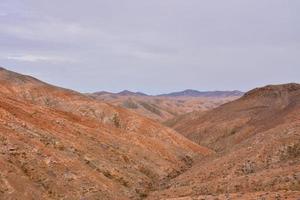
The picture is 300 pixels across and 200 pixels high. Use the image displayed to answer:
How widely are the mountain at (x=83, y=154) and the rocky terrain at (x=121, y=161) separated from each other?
10 centimetres

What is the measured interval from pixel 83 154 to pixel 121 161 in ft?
19.0

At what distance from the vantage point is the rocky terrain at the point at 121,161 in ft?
139

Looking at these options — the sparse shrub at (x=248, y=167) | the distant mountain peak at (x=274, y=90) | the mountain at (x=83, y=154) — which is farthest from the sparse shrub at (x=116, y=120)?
the distant mountain peak at (x=274, y=90)

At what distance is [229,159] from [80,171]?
18.8 meters

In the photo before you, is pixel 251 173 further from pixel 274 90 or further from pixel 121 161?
pixel 274 90

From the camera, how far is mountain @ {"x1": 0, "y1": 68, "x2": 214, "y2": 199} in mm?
42938

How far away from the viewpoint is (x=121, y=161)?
57500 millimetres

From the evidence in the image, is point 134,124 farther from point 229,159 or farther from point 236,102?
point 236,102

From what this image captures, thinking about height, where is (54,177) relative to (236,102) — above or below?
below

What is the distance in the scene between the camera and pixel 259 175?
45844 mm

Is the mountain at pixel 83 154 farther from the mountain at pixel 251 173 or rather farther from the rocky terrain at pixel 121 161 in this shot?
the mountain at pixel 251 173

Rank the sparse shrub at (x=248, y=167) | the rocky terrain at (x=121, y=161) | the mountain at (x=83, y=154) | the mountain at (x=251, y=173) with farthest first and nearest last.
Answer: the sparse shrub at (x=248, y=167) → the mountain at (x=83, y=154) → the rocky terrain at (x=121, y=161) → the mountain at (x=251, y=173)

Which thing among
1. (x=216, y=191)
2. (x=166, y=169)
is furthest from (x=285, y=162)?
(x=166, y=169)

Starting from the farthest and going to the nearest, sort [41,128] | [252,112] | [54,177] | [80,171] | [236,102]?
[236,102] → [252,112] → [41,128] → [80,171] → [54,177]
